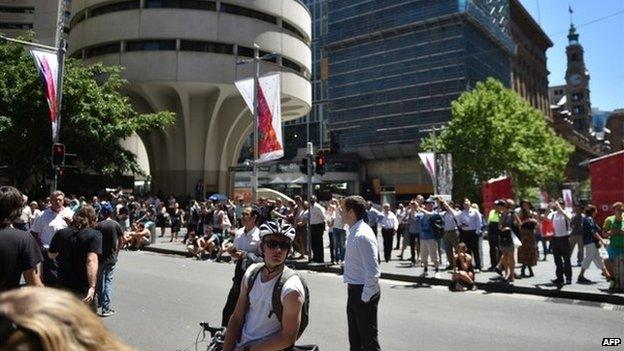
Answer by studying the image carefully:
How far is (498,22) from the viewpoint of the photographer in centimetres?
7994

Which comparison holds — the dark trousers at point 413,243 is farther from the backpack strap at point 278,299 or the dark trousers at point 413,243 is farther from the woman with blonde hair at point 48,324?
the woman with blonde hair at point 48,324

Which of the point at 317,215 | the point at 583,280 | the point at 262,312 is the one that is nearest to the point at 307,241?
the point at 317,215

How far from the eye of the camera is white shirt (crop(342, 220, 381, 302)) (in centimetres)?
470

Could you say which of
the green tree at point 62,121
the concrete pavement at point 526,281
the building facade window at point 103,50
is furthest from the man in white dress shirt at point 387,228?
the building facade window at point 103,50

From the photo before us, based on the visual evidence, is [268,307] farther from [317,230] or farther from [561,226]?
[317,230]

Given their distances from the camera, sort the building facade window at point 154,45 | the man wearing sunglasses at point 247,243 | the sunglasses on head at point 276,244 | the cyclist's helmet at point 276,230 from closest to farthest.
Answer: the sunglasses on head at point 276,244 → the cyclist's helmet at point 276,230 → the man wearing sunglasses at point 247,243 → the building facade window at point 154,45

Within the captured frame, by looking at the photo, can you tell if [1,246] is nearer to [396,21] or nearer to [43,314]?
[43,314]

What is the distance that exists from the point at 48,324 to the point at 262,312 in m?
2.12

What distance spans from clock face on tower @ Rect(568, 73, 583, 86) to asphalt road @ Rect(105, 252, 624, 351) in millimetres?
143056

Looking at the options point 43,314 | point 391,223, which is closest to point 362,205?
point 43,314

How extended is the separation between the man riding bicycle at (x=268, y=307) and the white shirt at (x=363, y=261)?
1.51 metres

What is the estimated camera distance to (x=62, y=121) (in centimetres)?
2630

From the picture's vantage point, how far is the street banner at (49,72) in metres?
15.7

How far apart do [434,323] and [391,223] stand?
327 inches
